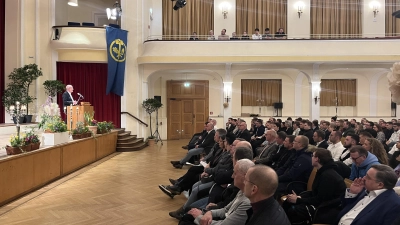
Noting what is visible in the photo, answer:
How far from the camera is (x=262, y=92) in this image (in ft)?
51.5

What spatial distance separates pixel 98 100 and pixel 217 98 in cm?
525

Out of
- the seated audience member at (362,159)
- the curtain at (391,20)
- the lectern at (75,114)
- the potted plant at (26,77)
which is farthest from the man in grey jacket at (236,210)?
the curtain at (391,20)

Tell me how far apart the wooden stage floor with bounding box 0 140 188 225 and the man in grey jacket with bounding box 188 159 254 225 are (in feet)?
4.44

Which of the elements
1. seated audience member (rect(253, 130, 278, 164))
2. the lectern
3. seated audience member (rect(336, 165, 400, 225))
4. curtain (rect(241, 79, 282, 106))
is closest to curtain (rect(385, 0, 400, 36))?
curtain (rect(241, 79, 282, 106))

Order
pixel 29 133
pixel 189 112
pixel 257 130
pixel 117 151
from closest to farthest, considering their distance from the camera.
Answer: pixel 29 133, pixel 257 130, pixel 117 151, pixel 189 112

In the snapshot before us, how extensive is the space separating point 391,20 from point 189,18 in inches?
344

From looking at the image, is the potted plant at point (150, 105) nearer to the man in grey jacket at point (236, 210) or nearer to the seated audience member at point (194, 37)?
the seated audience member at point (194, 37)

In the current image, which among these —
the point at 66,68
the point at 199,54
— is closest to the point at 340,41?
the point at 199,54

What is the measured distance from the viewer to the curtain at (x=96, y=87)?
43.0 feet

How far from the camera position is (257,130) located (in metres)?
9.82

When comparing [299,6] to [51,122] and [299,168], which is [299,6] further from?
[299,168]

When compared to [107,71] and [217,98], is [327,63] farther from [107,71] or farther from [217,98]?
[107,71]

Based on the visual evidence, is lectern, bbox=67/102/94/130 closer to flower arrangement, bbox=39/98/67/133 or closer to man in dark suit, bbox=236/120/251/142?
flower arrangement, bbox=39/98/67/133

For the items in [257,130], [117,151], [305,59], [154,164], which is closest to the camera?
[154,164]
